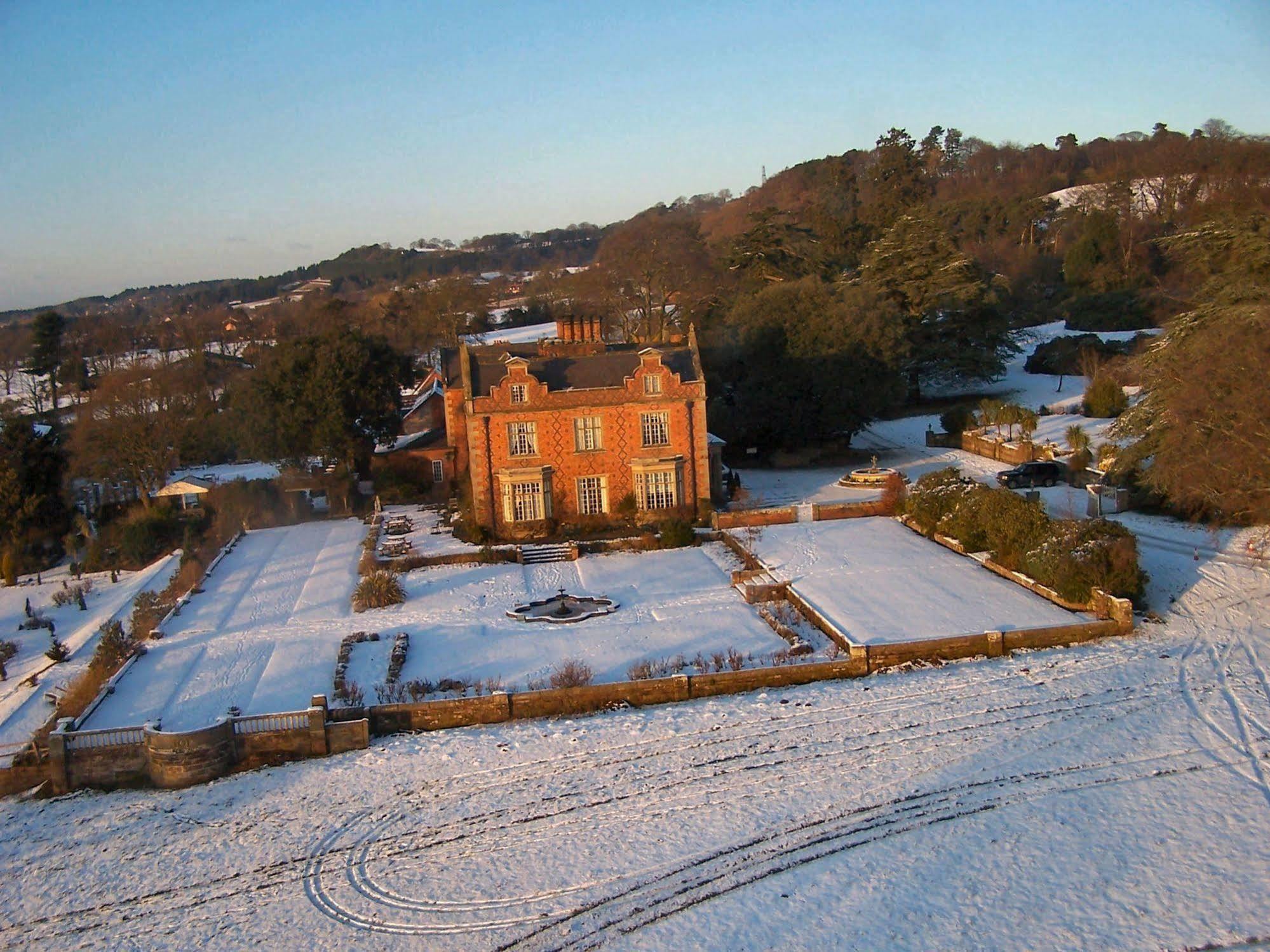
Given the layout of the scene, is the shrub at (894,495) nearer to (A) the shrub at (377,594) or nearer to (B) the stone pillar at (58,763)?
(A) the shrub at (377,594)

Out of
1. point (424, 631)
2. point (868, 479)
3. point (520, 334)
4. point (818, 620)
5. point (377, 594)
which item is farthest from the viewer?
point (520, 334)

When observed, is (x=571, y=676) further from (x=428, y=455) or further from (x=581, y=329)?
(x=581, y=329)

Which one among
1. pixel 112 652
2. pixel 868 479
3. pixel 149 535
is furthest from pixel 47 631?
pixel 868 479

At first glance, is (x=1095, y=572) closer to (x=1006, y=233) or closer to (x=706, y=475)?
(x=706, y=475)

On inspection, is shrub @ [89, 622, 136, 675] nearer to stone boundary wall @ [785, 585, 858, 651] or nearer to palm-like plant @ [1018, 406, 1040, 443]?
stone boundary wall @ [785, 585, 858, 651]

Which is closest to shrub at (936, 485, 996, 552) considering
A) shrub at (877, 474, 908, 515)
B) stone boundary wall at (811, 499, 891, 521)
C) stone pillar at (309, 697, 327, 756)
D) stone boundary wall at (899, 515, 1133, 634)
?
stone boundary wall at (899, 515, 1133, 634)

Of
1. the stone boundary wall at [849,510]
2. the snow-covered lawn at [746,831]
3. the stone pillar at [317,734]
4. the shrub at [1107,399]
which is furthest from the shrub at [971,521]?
the stone pillar at [317,734]

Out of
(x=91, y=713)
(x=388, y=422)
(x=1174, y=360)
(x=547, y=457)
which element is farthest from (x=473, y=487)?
(x=1174, y=360)
